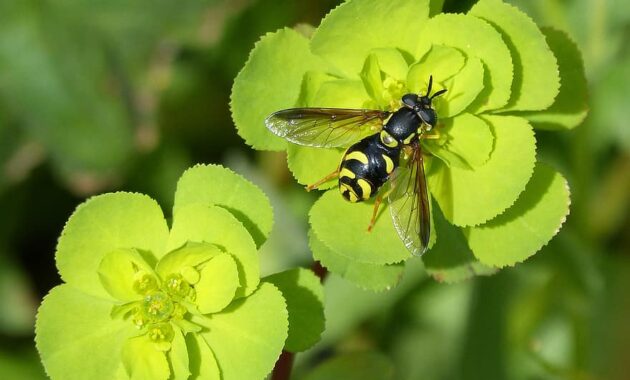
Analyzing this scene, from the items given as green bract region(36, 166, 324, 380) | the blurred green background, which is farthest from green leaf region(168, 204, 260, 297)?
the blurred green background

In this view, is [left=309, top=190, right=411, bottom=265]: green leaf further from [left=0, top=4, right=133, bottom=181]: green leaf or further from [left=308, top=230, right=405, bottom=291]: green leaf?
[left=0, top=4, right=133, bottom=181]: green leaf

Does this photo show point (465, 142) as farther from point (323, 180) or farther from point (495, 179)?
point (323, 180)

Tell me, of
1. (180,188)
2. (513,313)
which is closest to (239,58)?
(513,313)

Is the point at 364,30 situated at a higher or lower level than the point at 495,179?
higher

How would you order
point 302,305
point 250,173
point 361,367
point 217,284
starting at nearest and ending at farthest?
point 217,284, point 302,305, point 361,367, point 250,173

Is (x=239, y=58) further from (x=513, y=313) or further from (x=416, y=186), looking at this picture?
(x=416, y=186)

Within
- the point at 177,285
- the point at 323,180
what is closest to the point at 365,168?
the point at 323,180
